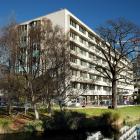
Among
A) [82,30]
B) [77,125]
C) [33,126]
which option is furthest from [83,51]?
[33,126]

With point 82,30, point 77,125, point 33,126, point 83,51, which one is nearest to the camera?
point 33,126

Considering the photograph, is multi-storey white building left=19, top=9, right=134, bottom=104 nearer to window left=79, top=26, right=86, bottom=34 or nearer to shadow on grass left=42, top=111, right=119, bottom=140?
window left=79, top=26, right=86, bottom=34

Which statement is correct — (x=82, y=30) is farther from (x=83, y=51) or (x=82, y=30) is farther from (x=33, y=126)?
(x=33, y=126)

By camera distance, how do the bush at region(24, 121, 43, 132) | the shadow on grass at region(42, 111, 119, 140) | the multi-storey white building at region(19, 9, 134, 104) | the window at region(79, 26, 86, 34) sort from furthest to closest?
the window at region(79, 26, 86, 34)
the multi-storey white building at region(19, 9, 134, 104)
the shadow on grass at region(42, 111, 119, 140)
the bush at region(24, 121, 43, 132)

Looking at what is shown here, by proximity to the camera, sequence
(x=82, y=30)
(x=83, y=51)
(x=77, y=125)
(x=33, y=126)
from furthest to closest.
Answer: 1. (x=82, y=30)
2. (x=83, y=51)
3. (x=77, y=125)
4. (x=33, y=126)

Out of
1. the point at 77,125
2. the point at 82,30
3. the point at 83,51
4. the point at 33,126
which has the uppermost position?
the point at 82,30

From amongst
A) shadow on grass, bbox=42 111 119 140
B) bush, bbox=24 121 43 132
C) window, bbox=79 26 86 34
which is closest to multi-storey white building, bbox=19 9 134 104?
window, bbox=79 26 86 34

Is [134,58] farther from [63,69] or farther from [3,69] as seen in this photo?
[3,69]

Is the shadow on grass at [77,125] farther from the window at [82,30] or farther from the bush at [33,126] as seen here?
the window at [82,30]

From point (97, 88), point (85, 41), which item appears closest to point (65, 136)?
point (85, 41)

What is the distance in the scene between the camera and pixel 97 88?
117 m

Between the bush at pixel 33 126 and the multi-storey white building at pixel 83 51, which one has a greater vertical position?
the multi-storey white building at pixel 83 51

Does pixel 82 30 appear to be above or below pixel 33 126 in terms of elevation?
above

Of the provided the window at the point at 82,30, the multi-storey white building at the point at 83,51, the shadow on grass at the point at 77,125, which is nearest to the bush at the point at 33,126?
the shadow on grass at the point at 77,125
